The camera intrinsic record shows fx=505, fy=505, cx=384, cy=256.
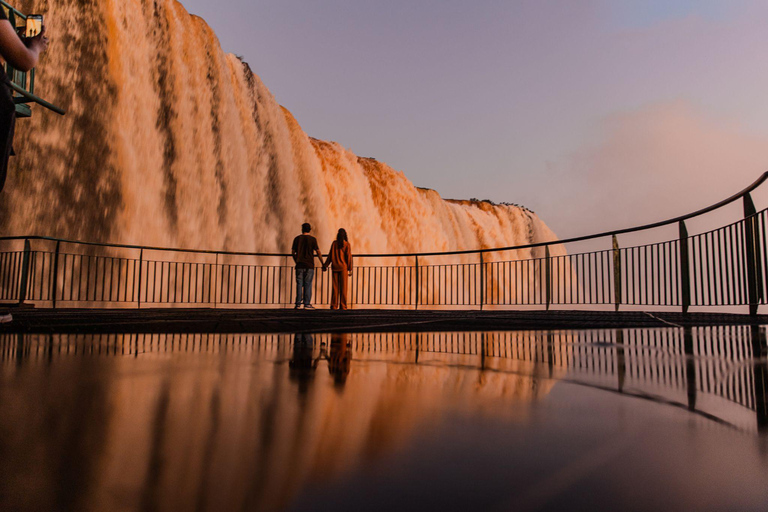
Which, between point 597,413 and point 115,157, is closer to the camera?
point 597,413

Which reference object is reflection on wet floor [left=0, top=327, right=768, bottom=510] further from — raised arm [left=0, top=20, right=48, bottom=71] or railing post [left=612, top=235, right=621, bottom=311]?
railing post [left=612, top=235, right=621, bottom=311]

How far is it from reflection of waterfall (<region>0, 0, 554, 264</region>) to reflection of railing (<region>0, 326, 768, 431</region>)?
9.99 m

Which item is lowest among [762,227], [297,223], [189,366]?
[189,366]

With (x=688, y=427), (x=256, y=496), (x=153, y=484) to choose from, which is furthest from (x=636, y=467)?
(x=153, y=484)

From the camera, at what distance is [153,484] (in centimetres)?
52

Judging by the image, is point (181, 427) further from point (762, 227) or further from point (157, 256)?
point (157, 256)

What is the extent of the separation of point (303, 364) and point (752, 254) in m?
5.55

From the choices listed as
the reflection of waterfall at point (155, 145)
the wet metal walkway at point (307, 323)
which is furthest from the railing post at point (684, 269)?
the reflection of waterfall at point (155, 145)

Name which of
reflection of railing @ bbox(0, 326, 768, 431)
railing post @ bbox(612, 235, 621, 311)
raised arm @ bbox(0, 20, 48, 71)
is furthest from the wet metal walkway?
railing post @ bbox(612, 235, 621, 311)

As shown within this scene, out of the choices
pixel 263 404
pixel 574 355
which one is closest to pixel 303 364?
pixel 263 404

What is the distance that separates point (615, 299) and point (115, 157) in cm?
1068

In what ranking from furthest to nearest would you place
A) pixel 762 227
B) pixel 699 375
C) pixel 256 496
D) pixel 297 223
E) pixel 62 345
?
1. pixel 297 223
2. pixel 762 227
3. pixel 62 345
4. pixel 699 375
5. pixel 256 496

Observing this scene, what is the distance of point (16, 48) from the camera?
2.45 m

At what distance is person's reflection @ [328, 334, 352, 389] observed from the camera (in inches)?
48.0
